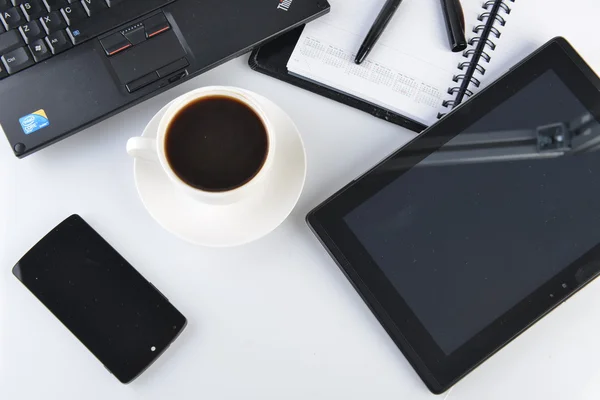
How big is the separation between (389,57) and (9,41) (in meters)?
0.38

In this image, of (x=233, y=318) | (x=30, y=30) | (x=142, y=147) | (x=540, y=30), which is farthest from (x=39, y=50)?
(x=540, y=30)

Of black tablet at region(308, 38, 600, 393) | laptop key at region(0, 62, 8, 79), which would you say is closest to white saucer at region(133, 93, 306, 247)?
black tablet at region(308, 38, 600, 393)

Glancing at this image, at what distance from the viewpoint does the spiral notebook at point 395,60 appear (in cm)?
60

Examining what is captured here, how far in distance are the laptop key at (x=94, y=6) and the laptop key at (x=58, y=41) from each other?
0.03 m

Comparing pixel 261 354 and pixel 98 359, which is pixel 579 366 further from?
pixel 98 359

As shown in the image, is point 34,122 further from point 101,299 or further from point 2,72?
point 101,299

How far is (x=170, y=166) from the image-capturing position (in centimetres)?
49

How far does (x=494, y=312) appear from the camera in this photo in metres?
0.55

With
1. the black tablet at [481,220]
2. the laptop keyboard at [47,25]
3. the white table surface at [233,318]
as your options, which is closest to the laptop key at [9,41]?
the laptop keyboard at [47,25]

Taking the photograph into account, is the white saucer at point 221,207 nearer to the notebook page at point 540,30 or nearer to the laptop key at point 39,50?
the laptop key at point 39,50

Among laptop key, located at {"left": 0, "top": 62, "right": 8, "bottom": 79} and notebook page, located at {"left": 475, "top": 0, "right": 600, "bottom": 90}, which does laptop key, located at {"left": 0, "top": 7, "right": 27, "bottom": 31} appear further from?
notebook page, located at {"left": 475, "top": 0, "right": 600, "bottom": 90}

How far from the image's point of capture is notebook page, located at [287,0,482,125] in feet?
1.98

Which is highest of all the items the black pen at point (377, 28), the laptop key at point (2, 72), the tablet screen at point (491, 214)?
the laptop key at point (2, 72)

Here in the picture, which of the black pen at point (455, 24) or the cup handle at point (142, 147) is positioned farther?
the black pen at point (455, 24)
